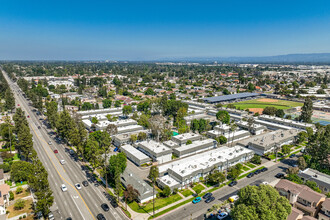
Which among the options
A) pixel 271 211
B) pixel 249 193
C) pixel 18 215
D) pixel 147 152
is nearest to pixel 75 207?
pixel 18 215

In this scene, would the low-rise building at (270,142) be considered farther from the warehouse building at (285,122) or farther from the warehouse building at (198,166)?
the warehouse building at (285,122)

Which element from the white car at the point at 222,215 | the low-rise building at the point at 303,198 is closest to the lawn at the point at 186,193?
the white car at the point at 222,215

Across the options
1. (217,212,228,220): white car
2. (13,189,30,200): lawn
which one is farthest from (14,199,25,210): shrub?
(217,212,228,220): white car

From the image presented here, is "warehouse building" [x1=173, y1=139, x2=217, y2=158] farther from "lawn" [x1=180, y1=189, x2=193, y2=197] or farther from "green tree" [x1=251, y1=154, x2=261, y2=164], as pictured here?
"lawn" [x1=180, y1=189, x2=193, y2=197]

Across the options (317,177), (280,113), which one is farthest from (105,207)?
(280,113)

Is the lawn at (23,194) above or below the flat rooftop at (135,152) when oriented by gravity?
below

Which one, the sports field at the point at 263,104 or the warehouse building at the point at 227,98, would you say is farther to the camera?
the warehouse building at the point at 227,98

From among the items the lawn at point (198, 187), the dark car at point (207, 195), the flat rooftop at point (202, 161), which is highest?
the flat rooftop at point (202, 161)
